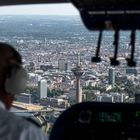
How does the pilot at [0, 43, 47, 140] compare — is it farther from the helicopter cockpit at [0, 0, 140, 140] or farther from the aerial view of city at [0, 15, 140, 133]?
the aerial view of city at [0, 15, 140, 133]

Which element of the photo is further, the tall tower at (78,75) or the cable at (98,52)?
the tall tower at (78,75)

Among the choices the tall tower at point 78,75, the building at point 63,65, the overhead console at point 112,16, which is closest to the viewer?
the overhead console at point 112,16

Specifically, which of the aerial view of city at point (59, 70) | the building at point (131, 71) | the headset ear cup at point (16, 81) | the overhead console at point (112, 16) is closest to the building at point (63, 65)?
the aerial view of city at point (59, 70)

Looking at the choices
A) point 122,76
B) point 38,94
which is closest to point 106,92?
point 122,76

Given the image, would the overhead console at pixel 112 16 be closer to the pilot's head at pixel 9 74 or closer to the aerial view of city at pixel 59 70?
the aerial view of city at pixel 59 70

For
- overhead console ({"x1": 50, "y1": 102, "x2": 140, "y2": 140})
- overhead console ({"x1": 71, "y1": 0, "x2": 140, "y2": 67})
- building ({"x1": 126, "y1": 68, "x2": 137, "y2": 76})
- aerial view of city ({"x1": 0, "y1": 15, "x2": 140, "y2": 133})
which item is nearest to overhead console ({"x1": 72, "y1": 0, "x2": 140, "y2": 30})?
overhead console ({"x1": 71, "y1": 0, "x2": 140, "y2": 67})

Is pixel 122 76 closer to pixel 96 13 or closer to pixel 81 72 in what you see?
pixel 81 72
